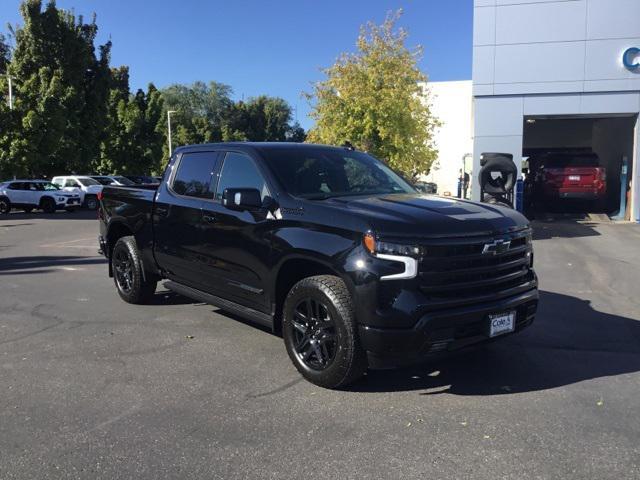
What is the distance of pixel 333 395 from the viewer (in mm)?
4266

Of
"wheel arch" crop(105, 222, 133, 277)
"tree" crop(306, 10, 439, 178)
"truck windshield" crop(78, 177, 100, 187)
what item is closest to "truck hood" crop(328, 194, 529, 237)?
"wheel arch" crop(105, 222, 133, 277)

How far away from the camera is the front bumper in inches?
151

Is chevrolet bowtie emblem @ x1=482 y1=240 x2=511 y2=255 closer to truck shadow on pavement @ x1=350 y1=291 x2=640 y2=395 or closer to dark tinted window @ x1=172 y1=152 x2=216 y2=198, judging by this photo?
truck shadow on pavement @ x1=350 y1=291 x2=640 y2=395

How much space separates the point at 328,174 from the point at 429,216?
1.37 meters

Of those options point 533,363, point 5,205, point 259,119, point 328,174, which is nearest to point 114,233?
point 328,174

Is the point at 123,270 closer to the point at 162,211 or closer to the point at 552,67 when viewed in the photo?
the point at 162,211

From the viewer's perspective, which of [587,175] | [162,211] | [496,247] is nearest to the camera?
[496,247]

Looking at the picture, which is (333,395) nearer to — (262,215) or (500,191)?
(262,215)

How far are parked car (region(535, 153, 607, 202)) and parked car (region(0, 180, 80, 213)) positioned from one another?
21.6m

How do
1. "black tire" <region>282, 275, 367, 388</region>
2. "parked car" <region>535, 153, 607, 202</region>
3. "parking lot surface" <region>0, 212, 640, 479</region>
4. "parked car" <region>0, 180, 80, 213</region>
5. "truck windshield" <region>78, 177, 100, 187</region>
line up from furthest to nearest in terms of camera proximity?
"truck windshield" <region>78, 177, 100, 187</region> → "parked car" <region>0, 180, 80, 213</region> → "parked car" <region>535, 153, 607, 202</region> → "black tire" <region>282, 275, 367, 388</region> → "parking lot surface" <region>0, 212, 640, 479</region>

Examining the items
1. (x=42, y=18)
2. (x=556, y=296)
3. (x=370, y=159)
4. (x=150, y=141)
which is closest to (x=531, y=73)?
(x=556, y=296)

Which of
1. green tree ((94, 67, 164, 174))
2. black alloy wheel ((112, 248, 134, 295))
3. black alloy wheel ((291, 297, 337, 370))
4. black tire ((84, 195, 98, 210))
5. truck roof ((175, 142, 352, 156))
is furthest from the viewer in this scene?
green tree ((94, 67, 164, 174))

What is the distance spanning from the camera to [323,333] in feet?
14.1

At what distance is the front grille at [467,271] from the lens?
389 centimetres
